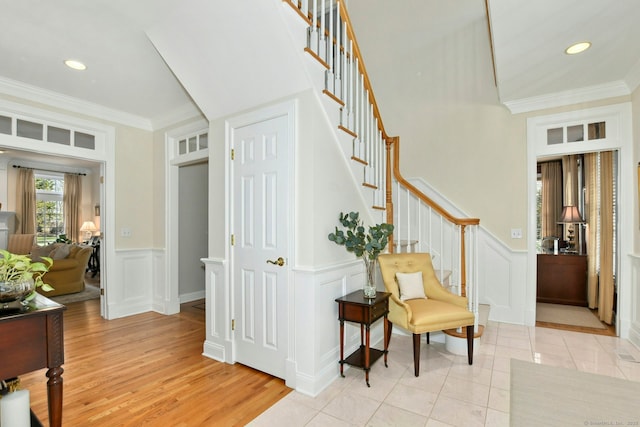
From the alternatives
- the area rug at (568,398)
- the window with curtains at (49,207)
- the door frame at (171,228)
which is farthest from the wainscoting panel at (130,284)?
the window with curtains at (49,207)

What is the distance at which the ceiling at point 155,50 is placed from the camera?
2352mm

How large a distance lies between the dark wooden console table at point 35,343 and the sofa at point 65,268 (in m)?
4.93

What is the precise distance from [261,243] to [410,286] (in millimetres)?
1450

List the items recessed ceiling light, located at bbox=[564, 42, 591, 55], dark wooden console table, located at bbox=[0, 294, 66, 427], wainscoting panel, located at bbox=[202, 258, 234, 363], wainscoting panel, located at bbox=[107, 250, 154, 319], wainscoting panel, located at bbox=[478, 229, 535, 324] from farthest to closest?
wainscoting panel, located at bbox=[107, 250, 154, 319]
wainscoting panel, located at bbox=[478, 229, 535, 324]
wainscoting panel, located at bbox=[202, 258, 234, 363]
recessed ceiling light, located at bbox=[564, 42, 591, 55]
dark wooden console table, located at bbox=[0, 294, 66, 427]

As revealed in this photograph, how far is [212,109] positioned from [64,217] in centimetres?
854

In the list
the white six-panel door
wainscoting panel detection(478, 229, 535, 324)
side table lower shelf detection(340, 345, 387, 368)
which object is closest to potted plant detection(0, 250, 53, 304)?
the white six-panel door

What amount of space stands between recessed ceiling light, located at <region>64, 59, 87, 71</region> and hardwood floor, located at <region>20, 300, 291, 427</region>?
112 inches

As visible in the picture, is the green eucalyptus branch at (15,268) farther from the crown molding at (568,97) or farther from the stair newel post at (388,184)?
the crown molding at (568,97)

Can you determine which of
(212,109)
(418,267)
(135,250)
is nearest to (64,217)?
(135,250)

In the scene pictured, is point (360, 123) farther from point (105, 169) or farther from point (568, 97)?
point (105, 169)

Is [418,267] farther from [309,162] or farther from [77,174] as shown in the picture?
[77,174]

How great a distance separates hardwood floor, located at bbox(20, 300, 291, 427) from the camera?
2143 mm

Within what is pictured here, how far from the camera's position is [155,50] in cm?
292

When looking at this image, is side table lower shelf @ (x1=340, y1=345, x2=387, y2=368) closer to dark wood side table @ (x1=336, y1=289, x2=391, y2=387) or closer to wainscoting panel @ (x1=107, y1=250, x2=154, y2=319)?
dark wood side table @ (x1=336, y1=289, x2=391, y2=387)
